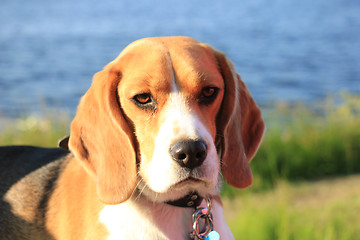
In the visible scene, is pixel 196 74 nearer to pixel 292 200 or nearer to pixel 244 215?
pixel 244 215

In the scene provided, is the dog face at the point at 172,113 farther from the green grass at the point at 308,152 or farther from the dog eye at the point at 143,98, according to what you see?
the green grass at the point at 308,152

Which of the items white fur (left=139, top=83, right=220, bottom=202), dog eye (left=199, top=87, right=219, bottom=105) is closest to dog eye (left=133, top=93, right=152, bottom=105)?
white fur (left=139, top=83, right=220, bottom=202)

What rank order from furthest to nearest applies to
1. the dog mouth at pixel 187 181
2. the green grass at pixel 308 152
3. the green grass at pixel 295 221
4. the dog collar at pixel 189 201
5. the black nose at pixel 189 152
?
the green grass at pixel 308 152, the green grass at pixel 295 221, the dog collar at pixel 189 201, the dog mouth at pixel 187 181, the black nose at pixel 189 152

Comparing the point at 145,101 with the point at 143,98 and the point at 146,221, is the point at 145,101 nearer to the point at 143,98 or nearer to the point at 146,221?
the point at 143,98

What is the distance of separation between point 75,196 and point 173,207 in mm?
663

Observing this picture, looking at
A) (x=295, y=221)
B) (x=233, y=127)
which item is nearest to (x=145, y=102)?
(x=233, y=127)

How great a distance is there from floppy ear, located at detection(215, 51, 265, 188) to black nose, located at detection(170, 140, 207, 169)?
1.78ft

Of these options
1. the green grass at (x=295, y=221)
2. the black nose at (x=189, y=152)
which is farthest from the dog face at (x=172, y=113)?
the green grass at (x=295, y=221)

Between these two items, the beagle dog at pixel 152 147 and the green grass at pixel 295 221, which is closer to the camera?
the beagle dog at pixel 152 147

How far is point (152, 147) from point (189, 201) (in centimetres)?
50

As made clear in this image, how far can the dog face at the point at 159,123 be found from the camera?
257 centimetres

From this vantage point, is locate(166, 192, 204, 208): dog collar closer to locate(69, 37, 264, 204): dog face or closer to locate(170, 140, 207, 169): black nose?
locate(69, 37, 264, 204): dog face

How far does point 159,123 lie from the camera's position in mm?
2660

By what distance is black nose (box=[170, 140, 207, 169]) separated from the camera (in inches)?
96.3
